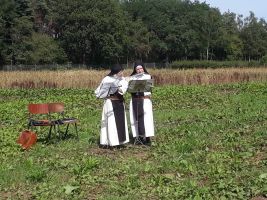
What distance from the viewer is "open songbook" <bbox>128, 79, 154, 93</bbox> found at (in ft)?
38.8

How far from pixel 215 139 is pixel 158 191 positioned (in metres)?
4.51

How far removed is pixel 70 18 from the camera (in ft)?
263

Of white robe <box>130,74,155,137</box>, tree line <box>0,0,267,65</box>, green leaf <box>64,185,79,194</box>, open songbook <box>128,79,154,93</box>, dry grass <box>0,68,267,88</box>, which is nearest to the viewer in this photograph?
green leaf <box>64,185,79,194</box>

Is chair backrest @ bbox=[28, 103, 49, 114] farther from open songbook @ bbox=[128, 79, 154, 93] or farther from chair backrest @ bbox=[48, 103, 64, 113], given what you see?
open songbook @ bbox=[128, 79, 154, 93]

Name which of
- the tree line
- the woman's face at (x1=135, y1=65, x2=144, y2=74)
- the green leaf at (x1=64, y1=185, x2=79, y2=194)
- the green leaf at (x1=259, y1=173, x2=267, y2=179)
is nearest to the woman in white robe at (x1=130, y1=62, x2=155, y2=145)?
the woman's face at (x1=135, y1=65, x2=144, y2=74)

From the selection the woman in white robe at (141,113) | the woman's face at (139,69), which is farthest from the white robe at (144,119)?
the woman's face at (139,69)

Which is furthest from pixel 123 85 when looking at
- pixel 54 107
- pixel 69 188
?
pixel 69 188

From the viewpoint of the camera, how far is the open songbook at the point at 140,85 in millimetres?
11820

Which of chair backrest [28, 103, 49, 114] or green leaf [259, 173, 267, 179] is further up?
chair backrest [28, 103, 49, 114]

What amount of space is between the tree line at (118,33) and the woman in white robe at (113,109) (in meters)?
59.7

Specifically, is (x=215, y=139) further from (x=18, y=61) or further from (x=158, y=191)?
(x=18, y=61)

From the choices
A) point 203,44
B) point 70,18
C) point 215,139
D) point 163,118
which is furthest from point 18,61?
point 215,139

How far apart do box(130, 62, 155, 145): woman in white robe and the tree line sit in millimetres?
59481

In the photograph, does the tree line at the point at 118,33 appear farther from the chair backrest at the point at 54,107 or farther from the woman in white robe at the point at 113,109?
the woman in white robe at the point at 113,109
